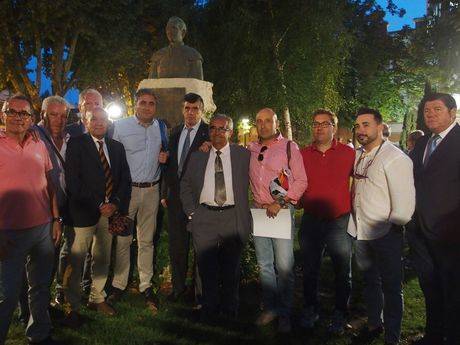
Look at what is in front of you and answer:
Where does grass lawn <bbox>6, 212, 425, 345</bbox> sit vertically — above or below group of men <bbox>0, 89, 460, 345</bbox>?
below

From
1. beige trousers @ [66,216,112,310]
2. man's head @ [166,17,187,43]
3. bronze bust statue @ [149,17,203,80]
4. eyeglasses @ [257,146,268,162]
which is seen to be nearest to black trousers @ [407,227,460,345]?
eyeglasses @ [257,146,268,162]

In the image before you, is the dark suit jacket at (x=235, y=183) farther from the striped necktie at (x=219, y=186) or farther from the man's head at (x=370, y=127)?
the man's head at (x=370, y=127)

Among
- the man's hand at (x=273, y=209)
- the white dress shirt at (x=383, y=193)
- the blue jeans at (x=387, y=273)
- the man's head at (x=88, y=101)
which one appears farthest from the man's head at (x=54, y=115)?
the blue jeans at (x=387, y=273)

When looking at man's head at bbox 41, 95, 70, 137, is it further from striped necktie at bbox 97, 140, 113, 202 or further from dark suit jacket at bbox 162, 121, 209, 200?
dark suit jacket at bbox 162, 121, 209, 200

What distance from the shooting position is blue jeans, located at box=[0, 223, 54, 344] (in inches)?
152

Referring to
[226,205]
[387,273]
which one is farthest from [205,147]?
[387,273]

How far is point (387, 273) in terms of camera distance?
4305 millimetres

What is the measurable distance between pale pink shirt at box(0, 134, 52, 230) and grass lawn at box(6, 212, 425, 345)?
138 cm

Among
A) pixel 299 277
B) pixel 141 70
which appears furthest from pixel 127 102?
pixel 299 277

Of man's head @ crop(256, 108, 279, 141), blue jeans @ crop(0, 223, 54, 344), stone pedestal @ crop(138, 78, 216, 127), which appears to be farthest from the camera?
stone pedestal @ crop(138, 78, 216, 127)

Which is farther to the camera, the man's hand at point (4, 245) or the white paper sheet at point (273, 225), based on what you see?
the white paper sheet at point (273, 225)

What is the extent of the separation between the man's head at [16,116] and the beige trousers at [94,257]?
53.0 inches

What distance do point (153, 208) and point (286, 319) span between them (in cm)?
203

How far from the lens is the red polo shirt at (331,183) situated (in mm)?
4672
